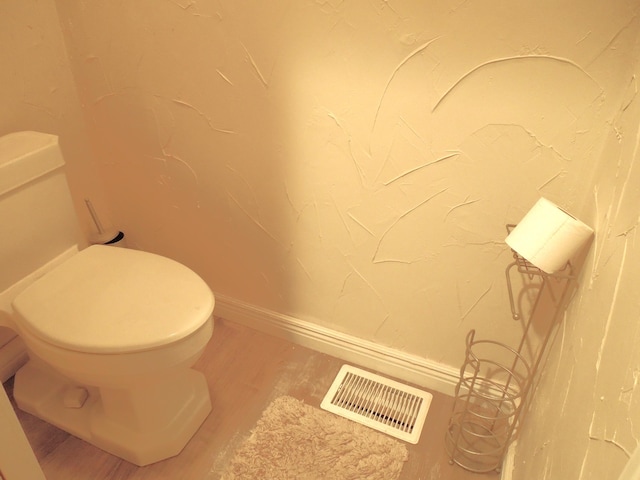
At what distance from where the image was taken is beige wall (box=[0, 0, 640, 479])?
860mm

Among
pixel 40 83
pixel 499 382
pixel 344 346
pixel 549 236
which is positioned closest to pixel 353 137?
pixel 549 236

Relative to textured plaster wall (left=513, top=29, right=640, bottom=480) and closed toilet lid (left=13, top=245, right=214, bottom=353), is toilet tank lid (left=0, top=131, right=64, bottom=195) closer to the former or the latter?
closed toilet lid (left=13, top=245, right=214, bottom=353)

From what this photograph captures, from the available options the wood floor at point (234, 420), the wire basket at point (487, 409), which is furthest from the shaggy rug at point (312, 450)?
the wire basket at point (487, 409)

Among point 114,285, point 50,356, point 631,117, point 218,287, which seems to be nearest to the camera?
point 631,117

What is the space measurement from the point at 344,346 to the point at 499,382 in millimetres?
472

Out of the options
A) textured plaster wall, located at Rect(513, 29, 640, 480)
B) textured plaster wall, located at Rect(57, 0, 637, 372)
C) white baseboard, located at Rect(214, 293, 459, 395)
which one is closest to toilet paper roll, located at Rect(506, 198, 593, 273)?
textured plaster wall, located at Rect(513, 29, 640, 480)

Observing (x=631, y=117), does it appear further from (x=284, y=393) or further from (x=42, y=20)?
(x=42, y=20)

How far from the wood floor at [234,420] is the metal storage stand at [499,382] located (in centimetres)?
4

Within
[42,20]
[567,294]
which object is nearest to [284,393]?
[567,294]

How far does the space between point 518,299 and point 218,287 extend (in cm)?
99

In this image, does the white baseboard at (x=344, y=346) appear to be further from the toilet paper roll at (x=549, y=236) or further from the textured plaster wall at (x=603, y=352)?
the toilet paper roll at (x=549, y=236)

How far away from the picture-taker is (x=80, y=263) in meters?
1.21

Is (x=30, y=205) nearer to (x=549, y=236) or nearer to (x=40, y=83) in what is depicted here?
(x=40, y=83)

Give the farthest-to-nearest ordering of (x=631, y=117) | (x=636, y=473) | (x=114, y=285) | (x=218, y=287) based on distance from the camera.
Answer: (x=218, y=287) → (x=114, y=285) → (x=631, y=117) → (x=636, y=473)
